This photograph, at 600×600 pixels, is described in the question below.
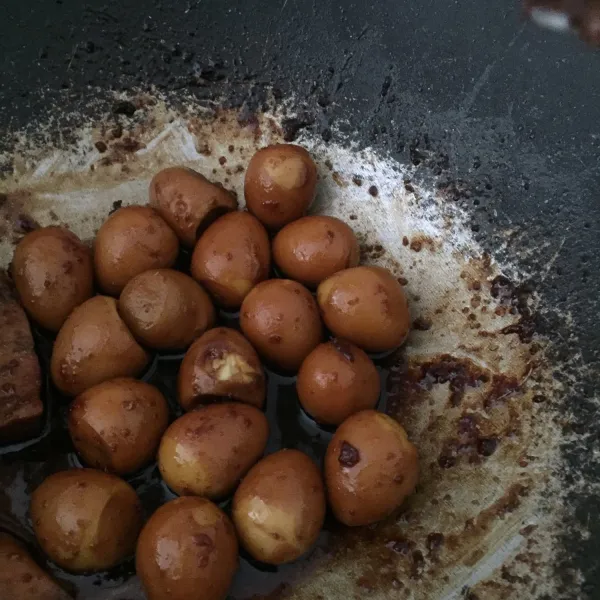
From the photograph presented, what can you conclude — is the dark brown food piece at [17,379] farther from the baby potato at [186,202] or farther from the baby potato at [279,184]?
the baby potato at [279,184]

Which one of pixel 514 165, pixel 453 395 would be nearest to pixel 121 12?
pixel 514 165

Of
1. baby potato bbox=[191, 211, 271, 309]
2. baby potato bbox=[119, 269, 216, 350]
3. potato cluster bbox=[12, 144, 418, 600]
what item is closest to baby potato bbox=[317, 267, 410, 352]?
potato cluster bbox=[12, 144, 418, 600]

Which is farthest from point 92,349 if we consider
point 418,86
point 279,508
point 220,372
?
point 418,86

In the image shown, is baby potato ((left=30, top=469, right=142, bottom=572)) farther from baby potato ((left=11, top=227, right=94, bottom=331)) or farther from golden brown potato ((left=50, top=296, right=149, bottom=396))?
baby potato ((left=11, top=227, right=94, bottom=331))

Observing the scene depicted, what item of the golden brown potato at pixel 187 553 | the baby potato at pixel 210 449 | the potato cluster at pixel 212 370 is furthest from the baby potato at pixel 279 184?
the golden brown potato at pixel 187 553

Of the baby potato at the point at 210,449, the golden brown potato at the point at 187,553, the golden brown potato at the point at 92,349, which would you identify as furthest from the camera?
the golden brown potato at the point at 92,349

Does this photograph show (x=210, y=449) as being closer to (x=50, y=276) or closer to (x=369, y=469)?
(x=369, y=469)

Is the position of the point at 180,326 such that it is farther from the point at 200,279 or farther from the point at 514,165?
the point at 514,165
